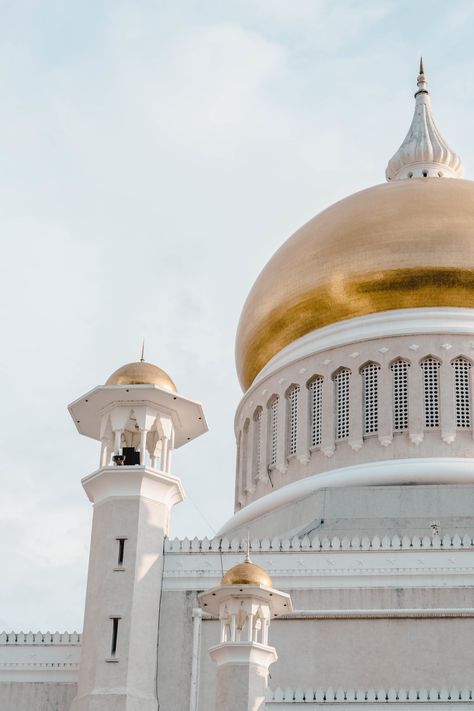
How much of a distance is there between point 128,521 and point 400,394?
531cm

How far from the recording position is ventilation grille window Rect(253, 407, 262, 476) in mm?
22656

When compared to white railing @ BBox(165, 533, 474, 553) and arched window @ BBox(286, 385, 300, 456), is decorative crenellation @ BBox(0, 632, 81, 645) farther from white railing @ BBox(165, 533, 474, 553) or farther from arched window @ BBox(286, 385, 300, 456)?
arched window @ BBox(286, 385, 300, 456)

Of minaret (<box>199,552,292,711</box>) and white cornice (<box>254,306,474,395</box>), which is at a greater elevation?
white cornice (<box>254,306,474,395</box>)

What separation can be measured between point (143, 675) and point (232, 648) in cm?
202

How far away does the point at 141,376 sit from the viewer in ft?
63.1

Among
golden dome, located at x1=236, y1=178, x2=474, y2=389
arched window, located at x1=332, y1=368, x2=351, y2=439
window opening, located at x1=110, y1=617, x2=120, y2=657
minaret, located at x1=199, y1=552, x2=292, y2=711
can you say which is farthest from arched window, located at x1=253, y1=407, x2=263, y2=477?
minaret, located at x1=199, y1=552, x2=292, y2=711

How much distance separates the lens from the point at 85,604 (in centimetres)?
1791

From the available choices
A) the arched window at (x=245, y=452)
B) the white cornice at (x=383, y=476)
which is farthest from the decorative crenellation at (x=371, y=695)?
the arched window at (x=245, y=452)

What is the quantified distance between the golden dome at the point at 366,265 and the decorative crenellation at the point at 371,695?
24.3 feet

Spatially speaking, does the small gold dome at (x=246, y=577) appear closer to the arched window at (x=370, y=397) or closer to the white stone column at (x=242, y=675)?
the white stone column at (x=242, y=675)

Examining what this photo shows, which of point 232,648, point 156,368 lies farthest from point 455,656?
point 156,368

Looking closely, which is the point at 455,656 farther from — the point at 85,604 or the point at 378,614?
the point at 85,604

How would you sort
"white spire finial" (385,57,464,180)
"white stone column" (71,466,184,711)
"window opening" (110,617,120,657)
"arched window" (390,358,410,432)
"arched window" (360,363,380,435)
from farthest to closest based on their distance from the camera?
"white spire finial" (385,57,464,180)
"arched window" (360,363,380,435)
"arched window" (390,358,410,432)
"window opening" (110,617,120,657)
"white stone column" (71,466,184,711)

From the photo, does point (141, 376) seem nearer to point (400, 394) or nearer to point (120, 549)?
point (120, 549)
